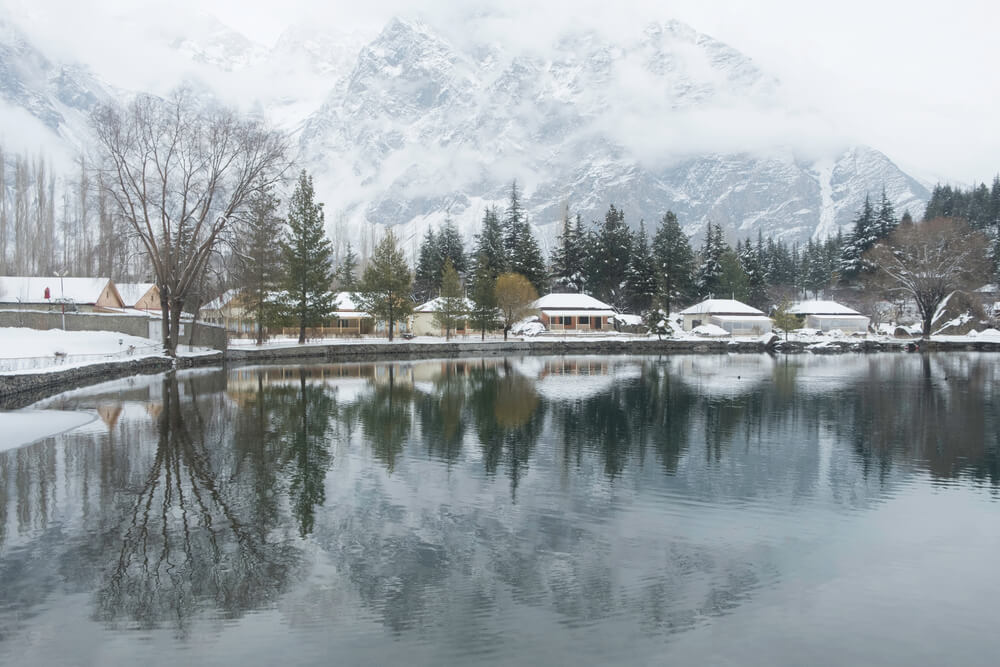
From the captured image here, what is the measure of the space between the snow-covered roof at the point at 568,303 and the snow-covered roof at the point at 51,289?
42.2 metres

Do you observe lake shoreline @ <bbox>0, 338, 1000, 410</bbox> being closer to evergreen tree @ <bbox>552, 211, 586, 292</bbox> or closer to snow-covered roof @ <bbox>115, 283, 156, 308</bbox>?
snow-covered roof @ <bbox>115, 283, 156, 308</bbox>

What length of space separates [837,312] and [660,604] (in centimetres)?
8440

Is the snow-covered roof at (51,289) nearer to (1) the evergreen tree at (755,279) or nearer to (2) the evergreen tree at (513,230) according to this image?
(2) the evergreen tree at (513,230)

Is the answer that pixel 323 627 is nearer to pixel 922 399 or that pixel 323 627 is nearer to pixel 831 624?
pixel 831 624

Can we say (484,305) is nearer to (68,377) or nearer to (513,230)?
(513,230)

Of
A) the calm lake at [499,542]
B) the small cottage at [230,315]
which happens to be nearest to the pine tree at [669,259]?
the small cottage at [230,315]

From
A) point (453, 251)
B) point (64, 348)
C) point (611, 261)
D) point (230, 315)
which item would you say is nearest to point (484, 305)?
point (230, 315)

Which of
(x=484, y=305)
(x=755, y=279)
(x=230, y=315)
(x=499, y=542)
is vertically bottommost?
(x=499, y=542)

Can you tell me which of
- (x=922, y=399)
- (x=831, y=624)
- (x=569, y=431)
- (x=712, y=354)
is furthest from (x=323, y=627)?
(x=712, y=354)

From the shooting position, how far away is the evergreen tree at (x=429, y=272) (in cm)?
9306

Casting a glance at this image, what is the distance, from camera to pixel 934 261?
7075cm

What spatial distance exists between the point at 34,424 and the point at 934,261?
2947 inches

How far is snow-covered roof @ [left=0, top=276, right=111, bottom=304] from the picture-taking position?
56.0 m

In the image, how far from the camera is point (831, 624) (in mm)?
8477
